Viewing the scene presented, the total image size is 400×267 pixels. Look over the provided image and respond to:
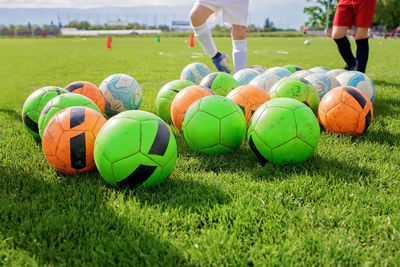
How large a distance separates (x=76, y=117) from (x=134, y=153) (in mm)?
812

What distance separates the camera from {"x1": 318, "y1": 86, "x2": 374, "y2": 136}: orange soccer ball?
3.65 meters

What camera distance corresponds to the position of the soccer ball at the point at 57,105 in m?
3.30

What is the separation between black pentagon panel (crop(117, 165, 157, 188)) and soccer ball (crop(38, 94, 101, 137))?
1332mm

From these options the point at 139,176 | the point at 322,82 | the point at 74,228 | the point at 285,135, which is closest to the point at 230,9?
the point at 322,82

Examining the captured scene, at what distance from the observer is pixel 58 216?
218 cm

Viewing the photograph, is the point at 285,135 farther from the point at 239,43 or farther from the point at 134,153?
the point at 239,43

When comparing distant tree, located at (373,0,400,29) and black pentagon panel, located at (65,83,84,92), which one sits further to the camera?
distant tree, located at (373,0,400,29)

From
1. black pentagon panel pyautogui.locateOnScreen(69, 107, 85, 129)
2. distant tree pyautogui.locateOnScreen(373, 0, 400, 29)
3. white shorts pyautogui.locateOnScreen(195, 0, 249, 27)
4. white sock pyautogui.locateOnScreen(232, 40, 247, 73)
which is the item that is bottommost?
black pentagon panel pyautogui.locateOnScreen(69, 107, 85, 129)

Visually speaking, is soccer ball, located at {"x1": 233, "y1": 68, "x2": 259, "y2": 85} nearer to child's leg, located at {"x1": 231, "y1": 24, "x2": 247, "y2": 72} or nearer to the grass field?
child's leg, located at {"x1": 231, "y1": 24, "x2": 247, "y2": 72}

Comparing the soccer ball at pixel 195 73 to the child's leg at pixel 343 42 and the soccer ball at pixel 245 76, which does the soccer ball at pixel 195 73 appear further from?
the child's leg at pixel 343 42

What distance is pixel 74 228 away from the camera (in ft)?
6.82

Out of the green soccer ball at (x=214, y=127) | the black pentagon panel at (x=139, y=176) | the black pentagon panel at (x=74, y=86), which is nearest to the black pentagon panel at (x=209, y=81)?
the green soccer ball at (x=214, y=127)

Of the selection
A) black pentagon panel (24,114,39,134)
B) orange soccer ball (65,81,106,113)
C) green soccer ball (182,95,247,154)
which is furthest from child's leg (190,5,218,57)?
black pentagon panel (24,114,39,134)

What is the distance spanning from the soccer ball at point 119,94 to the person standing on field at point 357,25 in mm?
4590
